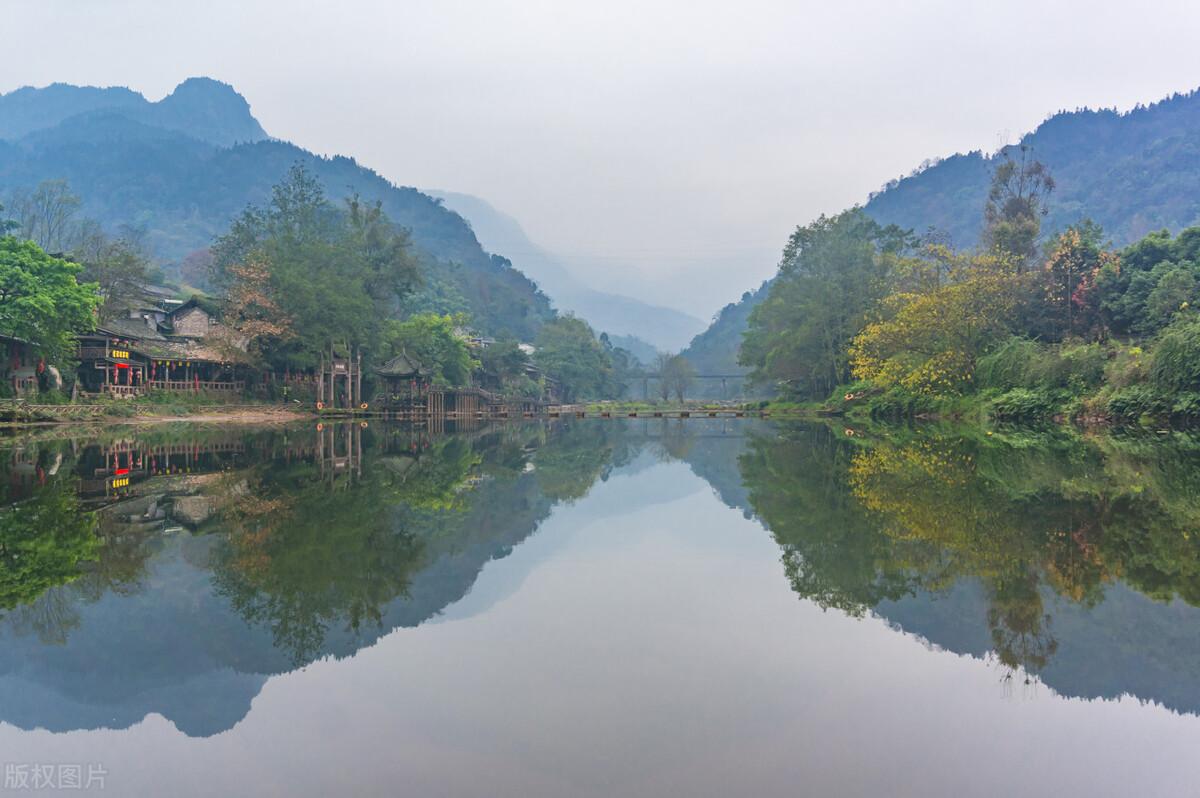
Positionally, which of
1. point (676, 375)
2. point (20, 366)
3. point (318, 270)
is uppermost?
point (318, 270)

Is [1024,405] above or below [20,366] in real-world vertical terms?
below

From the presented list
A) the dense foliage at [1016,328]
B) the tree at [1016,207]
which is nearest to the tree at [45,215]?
the dense foliage at [1016,328]

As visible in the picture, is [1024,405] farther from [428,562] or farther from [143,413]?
[143,413]

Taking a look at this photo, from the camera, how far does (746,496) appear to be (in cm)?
1373

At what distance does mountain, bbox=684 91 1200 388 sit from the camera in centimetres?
15200

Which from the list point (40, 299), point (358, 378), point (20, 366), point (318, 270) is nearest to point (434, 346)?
point (358, 378)

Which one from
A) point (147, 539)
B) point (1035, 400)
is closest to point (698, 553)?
point (147, 539)

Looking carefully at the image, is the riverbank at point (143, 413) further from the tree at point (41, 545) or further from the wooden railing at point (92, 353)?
the tree at point (41, 545)

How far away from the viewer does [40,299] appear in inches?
1241

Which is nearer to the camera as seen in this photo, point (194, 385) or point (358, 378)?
point (194, 385)

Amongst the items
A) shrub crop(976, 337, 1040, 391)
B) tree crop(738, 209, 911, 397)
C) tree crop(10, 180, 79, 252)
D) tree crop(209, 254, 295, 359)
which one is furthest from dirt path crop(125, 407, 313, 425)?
tree crop(10, 180, 79, 252)

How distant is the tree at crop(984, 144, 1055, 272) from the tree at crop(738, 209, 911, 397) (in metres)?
7.46

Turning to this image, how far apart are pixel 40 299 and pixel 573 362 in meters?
69.2

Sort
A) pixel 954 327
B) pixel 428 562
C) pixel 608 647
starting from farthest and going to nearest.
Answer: pixel 954 327 < pixel 428 562 < pixel 608 647
